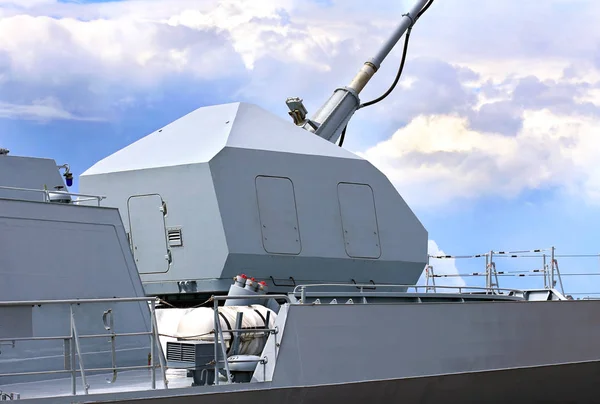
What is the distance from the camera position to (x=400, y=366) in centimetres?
1026

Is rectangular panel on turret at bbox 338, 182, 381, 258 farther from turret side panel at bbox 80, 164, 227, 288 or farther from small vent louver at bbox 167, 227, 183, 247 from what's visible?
small vent louver at bbox 167, 227, 183, 247

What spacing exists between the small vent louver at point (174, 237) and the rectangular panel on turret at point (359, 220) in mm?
2199

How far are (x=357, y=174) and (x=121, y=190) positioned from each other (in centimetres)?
316

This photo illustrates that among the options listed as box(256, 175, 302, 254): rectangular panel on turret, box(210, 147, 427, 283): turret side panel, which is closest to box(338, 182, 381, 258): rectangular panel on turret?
box(210, 147, 427, 283): turret side panel

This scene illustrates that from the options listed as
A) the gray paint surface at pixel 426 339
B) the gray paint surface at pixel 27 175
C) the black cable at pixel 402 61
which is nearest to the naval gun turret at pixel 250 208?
the gray paint surface at pixel 27 175

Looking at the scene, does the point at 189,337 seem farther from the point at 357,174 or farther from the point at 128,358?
the point at 357,174

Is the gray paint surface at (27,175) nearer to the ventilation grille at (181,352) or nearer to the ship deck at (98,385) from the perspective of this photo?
the ship deck at (98,385)

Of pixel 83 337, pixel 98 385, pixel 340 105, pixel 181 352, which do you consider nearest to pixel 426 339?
pixel 181 352

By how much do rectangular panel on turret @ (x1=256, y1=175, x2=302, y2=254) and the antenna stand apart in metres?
3.40

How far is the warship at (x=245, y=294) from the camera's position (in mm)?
9281

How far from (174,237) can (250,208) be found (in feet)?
3.37

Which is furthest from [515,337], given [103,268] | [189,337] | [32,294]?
[32,294]

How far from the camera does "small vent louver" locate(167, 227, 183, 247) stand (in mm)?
11680

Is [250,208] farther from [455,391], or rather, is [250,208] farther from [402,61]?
[402,61]
